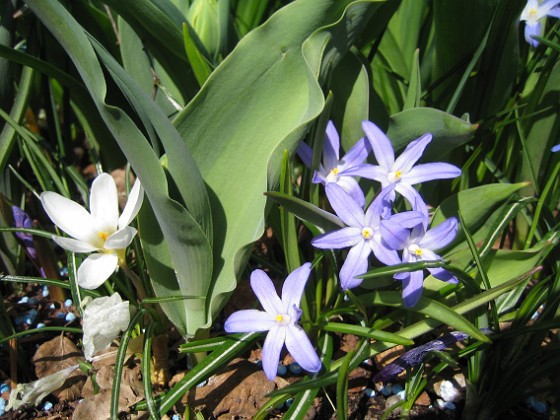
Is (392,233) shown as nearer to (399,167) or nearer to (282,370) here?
(399,167)

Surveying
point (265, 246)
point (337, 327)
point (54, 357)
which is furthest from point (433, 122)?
point (54, 357)

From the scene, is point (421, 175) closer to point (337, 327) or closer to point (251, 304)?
point (337, 327)

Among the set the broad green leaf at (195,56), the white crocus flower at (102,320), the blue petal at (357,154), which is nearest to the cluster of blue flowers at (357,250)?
the blue petal at (357,154)

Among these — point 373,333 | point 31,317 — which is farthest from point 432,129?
point 31,317

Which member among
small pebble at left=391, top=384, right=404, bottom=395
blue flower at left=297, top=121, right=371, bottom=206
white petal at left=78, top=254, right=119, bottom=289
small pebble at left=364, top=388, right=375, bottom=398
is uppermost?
white petal at left=78, top=254, right=119, bottom=289

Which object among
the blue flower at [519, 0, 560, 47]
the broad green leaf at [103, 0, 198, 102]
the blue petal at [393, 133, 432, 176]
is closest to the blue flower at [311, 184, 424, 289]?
the blue petal at [393, 133, 432, 176]

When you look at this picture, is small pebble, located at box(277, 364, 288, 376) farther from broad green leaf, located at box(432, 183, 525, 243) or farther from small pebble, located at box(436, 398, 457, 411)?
broad green leaf, located at box(432, 183, 525, 243)
